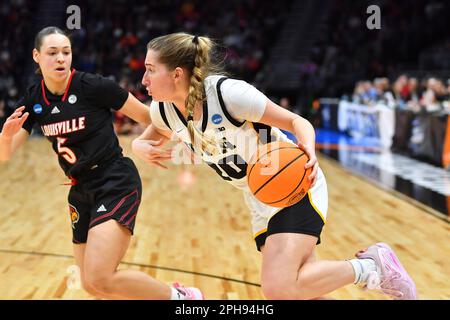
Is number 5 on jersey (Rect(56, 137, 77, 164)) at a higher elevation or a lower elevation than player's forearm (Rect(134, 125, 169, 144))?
lower

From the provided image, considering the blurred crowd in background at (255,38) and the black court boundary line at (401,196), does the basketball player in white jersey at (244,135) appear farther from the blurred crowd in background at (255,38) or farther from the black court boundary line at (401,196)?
the blurred crowd in background at (255,38)

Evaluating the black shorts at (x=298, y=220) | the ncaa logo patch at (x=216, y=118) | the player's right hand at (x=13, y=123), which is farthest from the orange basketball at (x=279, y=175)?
the player's right hand at (x=13, y=123)

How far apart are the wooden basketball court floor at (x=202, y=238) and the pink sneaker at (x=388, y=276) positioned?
0.81m

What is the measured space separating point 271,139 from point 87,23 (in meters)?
19.1

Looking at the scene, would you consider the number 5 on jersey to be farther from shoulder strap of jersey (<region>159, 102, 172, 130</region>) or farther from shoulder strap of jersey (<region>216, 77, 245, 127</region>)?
shoulder strap of jersey (<region>216, 77, 245, 127</region>)

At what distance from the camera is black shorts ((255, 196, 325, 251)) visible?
304 centimetres

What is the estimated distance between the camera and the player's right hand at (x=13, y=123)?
3.26 meters

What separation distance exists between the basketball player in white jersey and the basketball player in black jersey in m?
0.43

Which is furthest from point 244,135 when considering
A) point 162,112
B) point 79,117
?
point 79,117

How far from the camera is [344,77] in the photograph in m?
20.5

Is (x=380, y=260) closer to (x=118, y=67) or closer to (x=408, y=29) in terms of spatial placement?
(x=118, y=67)

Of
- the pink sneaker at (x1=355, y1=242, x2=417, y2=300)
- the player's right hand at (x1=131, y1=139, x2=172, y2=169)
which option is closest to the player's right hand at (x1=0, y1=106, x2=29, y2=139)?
the player's right hand at (x1=131, y1=139, x2=172, y2=169)
